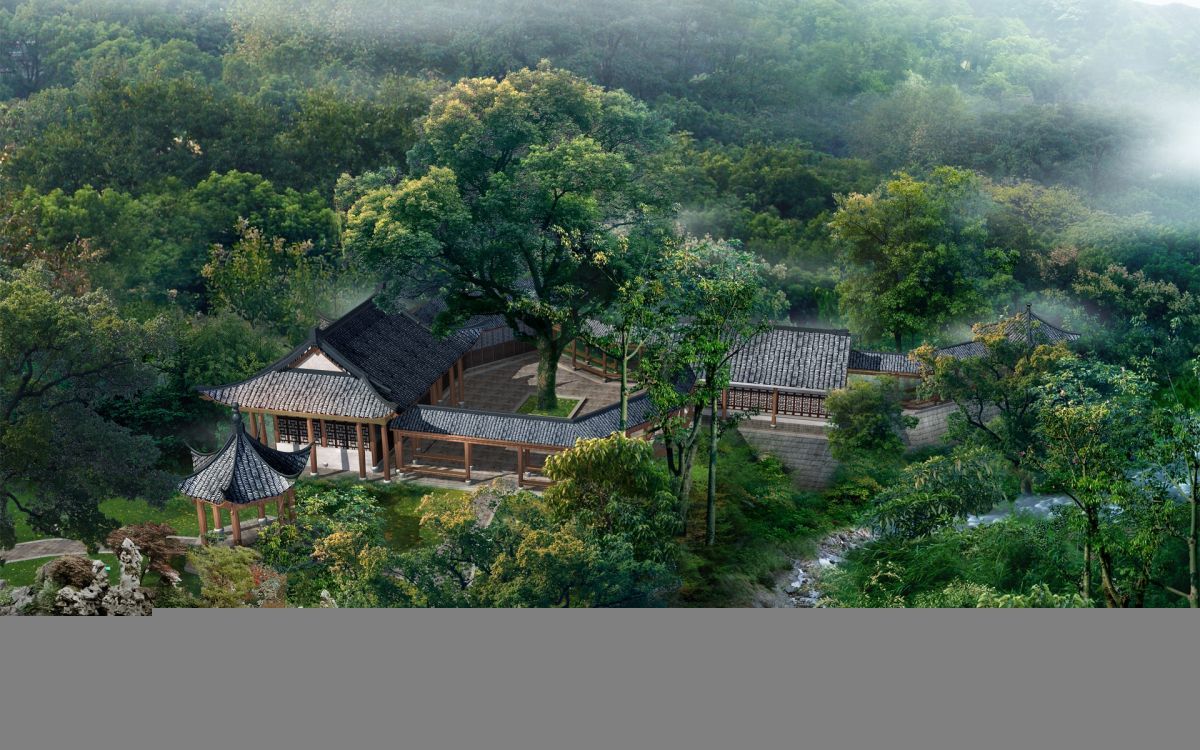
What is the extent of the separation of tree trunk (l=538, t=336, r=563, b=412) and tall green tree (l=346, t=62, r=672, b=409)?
2 centimetres

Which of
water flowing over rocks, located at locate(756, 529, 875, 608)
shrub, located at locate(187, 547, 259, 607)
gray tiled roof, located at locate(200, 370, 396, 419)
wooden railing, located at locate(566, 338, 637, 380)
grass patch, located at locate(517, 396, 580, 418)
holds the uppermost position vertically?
gray tiled roof, located at locate(200, 370, 396, 419)

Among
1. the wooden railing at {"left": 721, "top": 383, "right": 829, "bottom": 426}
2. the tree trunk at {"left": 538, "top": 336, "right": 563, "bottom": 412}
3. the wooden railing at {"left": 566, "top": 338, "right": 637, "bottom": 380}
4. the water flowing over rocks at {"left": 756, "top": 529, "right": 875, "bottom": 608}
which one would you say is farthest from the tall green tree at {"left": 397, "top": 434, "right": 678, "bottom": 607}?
the wooden railing at {"left": 566, "top": 338, "right": 637, "bottom": 380}

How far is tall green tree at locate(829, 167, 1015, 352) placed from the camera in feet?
72.1

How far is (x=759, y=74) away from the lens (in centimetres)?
2694

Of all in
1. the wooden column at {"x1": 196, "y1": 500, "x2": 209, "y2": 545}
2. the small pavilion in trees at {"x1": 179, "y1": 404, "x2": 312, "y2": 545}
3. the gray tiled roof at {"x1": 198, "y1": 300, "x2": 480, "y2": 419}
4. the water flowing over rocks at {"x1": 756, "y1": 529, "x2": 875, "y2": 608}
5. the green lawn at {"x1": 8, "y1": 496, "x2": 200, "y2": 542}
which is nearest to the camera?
the water flowing over rocks at {"x1": 756, "y1": 529, "x2": 875, "y2": 608}

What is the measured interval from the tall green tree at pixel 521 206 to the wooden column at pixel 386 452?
1.99 meters

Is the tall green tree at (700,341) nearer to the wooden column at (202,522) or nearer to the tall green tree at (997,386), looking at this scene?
the tall green tree at (997,386)

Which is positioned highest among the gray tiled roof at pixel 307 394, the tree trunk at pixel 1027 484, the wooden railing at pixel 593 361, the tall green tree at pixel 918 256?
the tall green tree at pixel 918 256

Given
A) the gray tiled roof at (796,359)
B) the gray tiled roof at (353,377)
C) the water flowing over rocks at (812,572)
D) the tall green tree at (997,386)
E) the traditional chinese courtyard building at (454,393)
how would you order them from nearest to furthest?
the water flowing over rocks at (812,572), the tall green tree at (997,386), the traditional chinese courtyard building at (454,393), the gray tiled roof at (353,377), the gray tiled roof at (796,359)

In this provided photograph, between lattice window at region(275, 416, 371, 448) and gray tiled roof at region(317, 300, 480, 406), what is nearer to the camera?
lattice window at region(275, 416, 371, 448)

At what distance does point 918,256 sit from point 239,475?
11.0 meters

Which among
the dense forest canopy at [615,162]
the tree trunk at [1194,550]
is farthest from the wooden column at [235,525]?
the tree trunk at [1194,550]

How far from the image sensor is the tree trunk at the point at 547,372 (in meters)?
20.2

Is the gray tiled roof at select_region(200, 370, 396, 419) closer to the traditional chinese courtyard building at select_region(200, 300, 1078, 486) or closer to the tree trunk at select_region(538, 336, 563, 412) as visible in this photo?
the traditional chinese courtyard building at select_region(200, 300, 1078, 486)
